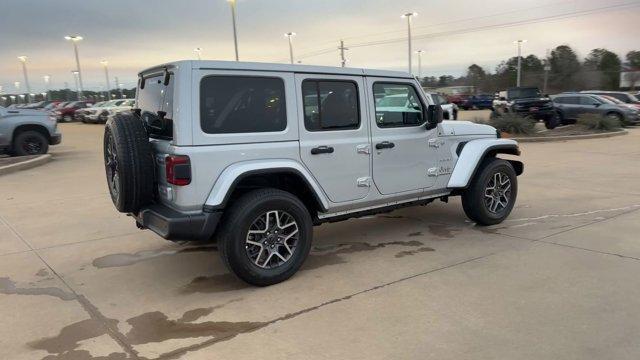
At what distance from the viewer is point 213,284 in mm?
4621

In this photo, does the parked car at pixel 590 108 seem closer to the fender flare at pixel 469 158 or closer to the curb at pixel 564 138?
the curb at pixel 564 138

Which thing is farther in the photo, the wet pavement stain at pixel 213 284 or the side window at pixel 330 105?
the side window at pixel 330 105

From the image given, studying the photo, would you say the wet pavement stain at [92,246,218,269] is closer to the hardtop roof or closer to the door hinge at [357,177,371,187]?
the door hinge at [357,177,371,187]

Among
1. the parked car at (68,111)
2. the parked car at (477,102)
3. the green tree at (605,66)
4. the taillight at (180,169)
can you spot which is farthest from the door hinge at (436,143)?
the green tree at (605,66)

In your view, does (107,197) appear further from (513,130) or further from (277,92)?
(513,130)

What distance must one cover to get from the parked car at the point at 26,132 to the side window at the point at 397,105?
11685 mm

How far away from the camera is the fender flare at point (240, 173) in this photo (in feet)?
13.5

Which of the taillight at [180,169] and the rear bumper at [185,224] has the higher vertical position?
the taillight at [180,169]

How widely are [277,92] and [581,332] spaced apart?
Result: 295 cm

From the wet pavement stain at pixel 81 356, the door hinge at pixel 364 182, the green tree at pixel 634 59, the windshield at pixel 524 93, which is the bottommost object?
the wet pavement stain at pixel 81 356

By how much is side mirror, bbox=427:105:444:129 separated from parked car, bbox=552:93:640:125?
17239 mm

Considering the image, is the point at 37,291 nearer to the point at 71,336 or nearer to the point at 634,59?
the point at 71,336

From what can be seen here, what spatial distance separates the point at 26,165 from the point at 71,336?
402 inches

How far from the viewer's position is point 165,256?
5438 millimetres
